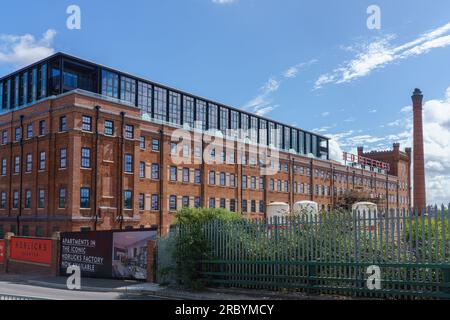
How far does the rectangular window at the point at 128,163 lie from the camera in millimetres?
42812

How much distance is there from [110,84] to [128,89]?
2.90 meters

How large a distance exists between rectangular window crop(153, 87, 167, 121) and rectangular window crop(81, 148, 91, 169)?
20821 mm

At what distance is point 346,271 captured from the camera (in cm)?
1412

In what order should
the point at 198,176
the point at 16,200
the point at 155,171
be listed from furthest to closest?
the point at 198,176
the point at 155,171
the point at 16,200

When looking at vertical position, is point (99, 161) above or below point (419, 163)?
above

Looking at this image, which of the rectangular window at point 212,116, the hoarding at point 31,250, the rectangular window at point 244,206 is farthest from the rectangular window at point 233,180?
the hoarding at point 31,250

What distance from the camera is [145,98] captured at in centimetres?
5938

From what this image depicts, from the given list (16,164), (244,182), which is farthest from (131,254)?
(244,182)

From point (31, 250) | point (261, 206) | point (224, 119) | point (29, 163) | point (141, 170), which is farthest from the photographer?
point (224, 119)

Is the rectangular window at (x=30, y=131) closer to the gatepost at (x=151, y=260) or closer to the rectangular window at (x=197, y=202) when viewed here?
the rectangular window at (x=197, y=202)

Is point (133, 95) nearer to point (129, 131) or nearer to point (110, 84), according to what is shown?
point (110, 84)

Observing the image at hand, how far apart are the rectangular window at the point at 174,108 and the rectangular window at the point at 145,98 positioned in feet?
11.9
